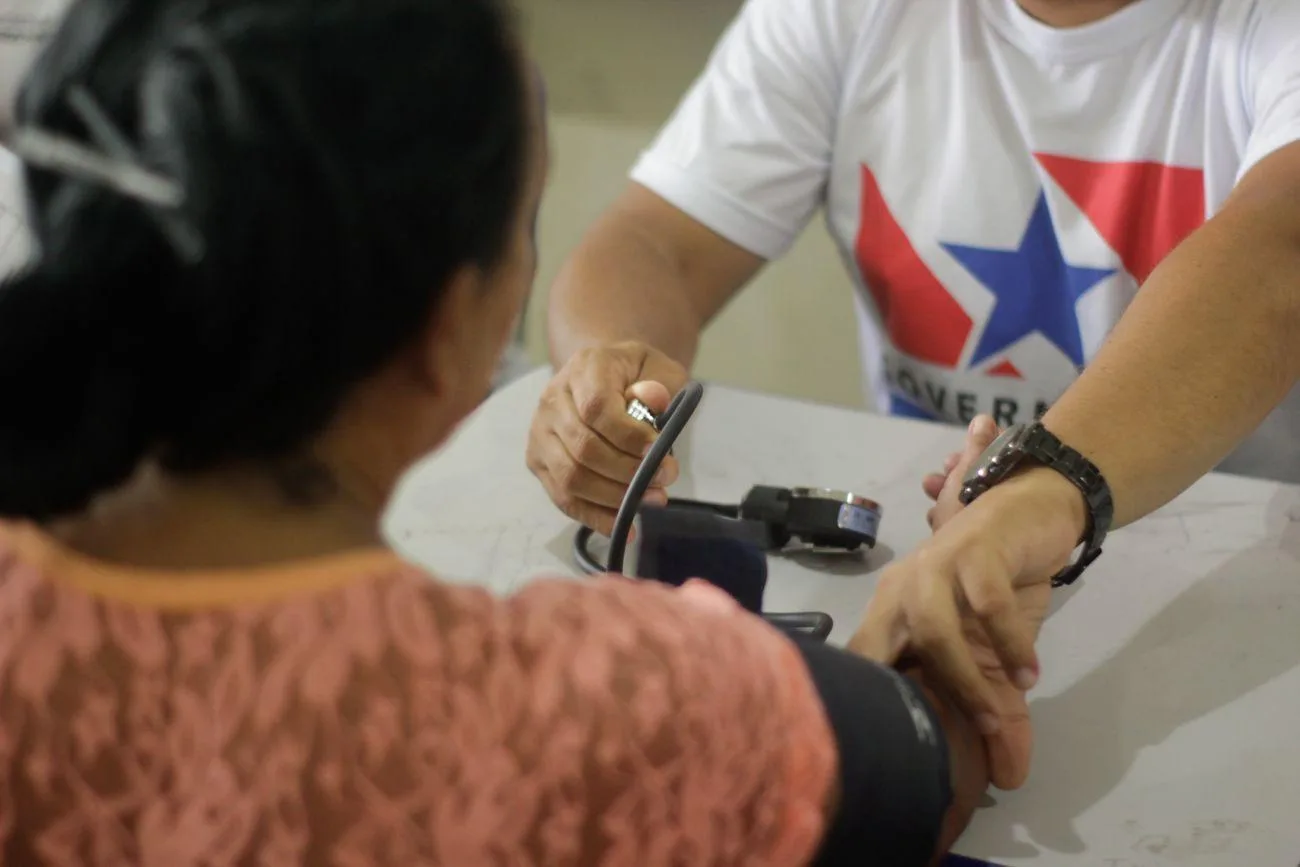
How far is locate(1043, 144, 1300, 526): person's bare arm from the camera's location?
2.59ft

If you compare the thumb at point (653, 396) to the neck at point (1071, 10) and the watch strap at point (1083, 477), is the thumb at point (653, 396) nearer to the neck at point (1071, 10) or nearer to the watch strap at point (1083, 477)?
the watch strap at point (1083, 477)

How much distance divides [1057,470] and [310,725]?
0.51 metres

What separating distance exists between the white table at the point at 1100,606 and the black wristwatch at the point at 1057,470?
0.20 feet

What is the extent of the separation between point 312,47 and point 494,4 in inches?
2.9

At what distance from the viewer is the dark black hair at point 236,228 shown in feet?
1.20

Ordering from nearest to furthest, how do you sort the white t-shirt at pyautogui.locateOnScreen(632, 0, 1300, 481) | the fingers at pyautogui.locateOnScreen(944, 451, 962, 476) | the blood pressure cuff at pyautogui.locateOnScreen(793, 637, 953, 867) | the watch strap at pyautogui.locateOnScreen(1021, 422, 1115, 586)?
1. the blood pressure cuff at pyautogui.locateOnScreen(793, 637, 953, 867)
2. the watch strap at pyautogui.locateOnScreen(1021, 422, 1115, 586)
3. the fingers at pyautogui.locateOnScreen(944, 451, 962, 476)
4. the white t-shirt at pyautogui.locateOnScreen(632, 0, 1300, 481)

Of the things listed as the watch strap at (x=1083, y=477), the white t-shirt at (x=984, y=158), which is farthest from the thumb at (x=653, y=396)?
the white t-shirt at (x=984, y=158)

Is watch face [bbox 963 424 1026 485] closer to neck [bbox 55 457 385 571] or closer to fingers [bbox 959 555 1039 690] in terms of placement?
fingers [bbox 959 555 1039 690]

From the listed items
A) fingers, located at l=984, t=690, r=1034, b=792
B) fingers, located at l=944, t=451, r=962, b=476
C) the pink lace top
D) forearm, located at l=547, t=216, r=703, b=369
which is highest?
the pink lace top

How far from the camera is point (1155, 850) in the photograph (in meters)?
0.61

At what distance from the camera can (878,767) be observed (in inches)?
18.6

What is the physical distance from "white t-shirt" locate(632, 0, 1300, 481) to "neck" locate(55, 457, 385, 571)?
82 centimetres

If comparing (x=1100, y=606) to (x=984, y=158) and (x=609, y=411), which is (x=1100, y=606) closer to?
(x=609, y=411)

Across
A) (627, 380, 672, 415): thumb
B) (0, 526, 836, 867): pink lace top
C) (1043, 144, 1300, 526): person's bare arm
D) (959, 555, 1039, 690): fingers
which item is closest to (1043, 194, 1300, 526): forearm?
(1043, 144, 1300, 526): person's bare arm
